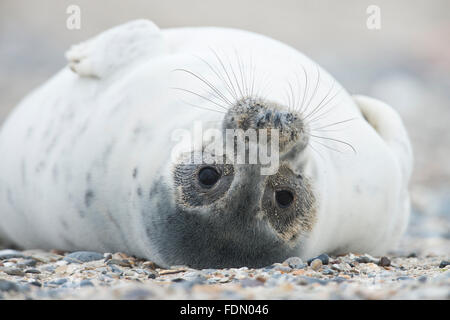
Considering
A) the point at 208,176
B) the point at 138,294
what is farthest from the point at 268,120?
the point at 138,294

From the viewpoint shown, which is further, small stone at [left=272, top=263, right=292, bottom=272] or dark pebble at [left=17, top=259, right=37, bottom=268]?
dark pebble at [left=17, top=259, right=37, bottom=268]

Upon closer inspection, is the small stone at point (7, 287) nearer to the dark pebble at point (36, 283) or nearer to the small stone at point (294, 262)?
the dark pebble at point (36, 283)

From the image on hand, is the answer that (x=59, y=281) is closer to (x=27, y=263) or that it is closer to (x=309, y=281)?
(x=27, y=263)

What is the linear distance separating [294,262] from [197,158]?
639 mm

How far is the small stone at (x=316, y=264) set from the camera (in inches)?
126

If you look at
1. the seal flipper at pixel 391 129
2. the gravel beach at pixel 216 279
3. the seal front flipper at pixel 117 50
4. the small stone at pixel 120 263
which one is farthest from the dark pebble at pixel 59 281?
the seal flipper at pixel 391 129

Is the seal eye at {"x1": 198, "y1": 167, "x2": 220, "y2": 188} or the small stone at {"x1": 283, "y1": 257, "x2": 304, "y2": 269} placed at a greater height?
the seal eye at {"x1": 198, "y1": 167, "x2": 220, "y2": 188}

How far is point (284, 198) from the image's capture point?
9.95ft

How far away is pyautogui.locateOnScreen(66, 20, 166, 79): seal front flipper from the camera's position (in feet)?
13.6

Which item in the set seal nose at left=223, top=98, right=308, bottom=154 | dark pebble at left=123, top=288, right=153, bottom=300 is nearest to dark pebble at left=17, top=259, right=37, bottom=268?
dark pebble at left=123, top=288, right=153, bottom=300

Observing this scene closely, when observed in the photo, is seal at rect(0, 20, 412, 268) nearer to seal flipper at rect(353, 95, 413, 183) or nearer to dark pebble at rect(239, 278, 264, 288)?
seal flipper at rect(353, 95, 413, 183)
